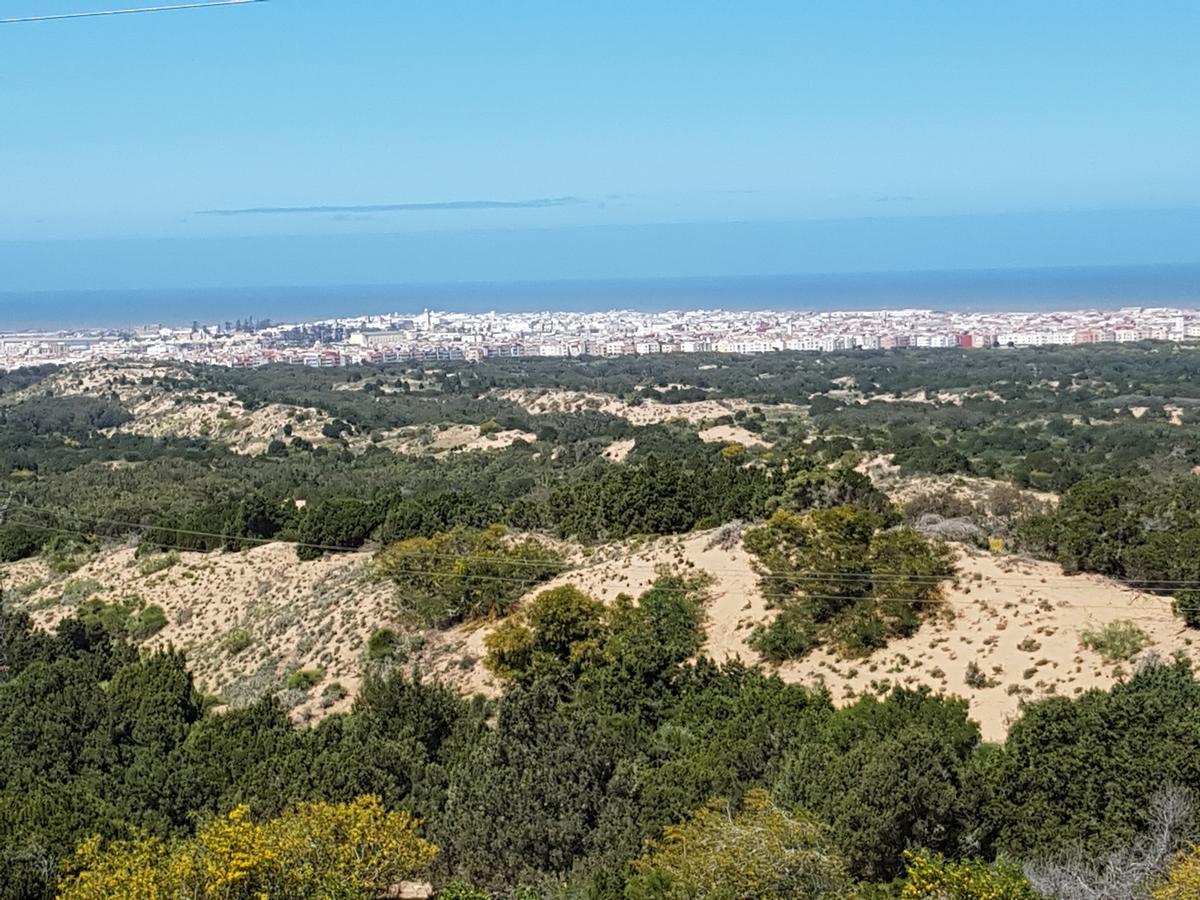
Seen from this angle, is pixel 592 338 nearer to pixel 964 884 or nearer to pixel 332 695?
Answer: pixel 332 695

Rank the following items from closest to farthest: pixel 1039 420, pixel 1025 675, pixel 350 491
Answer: pixel 1025 675
pixel 350 491
pixel 1039 420

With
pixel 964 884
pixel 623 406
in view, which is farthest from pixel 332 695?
pixel 623 406

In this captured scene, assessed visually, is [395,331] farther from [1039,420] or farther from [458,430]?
[1039,420]

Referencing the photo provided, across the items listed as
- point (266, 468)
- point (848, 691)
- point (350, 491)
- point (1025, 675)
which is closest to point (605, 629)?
point (848, 691)

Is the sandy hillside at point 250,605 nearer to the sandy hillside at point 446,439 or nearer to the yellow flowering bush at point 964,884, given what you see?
the yellow flowering bush at point 964,884

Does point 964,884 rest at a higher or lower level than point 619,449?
higher
